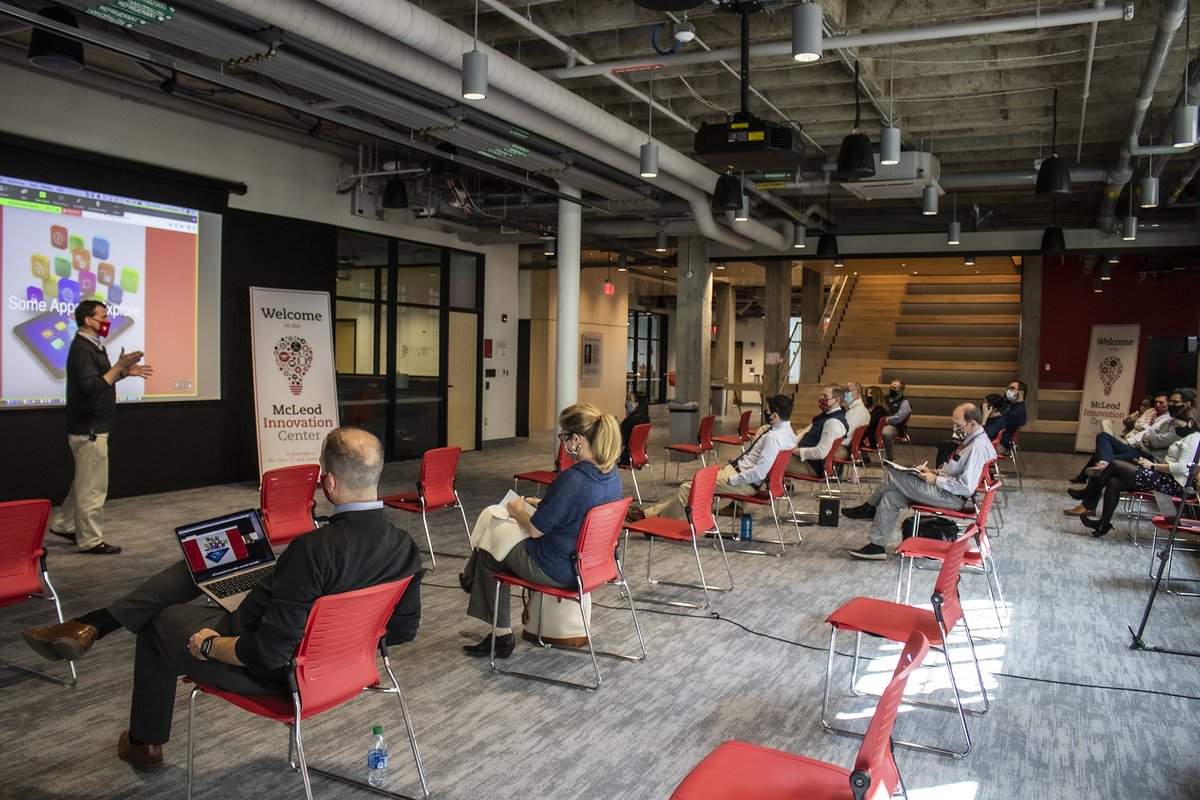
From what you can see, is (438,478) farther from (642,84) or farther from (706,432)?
(706,432)

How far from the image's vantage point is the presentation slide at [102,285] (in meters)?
7.84

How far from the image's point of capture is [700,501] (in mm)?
5660

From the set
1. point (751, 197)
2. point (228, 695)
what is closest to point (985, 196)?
point (751, 197)

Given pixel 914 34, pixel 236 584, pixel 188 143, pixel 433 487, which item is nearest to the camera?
pixel 236 584

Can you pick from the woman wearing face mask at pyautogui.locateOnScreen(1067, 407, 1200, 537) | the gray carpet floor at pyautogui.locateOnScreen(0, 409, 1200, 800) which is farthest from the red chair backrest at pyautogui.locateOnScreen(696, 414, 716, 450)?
the gray carpet floor at pyautogui.locateOnScreen(0, 409, 1200, 800)

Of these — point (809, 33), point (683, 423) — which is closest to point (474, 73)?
point (809, 33)

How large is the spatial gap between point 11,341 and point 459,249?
687 cm

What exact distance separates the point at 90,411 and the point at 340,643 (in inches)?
190

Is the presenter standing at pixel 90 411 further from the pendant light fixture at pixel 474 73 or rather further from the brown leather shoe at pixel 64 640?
the brown leather shoe at pixel 64 640

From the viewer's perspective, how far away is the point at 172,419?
9.44 metres

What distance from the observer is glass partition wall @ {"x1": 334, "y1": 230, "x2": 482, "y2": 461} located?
39.4 feet

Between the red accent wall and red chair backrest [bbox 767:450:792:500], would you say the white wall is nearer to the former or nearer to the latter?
red chair backrest [bbox 767:450:792:500]

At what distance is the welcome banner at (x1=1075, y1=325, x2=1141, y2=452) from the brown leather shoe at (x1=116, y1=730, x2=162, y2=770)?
1665 centimetres

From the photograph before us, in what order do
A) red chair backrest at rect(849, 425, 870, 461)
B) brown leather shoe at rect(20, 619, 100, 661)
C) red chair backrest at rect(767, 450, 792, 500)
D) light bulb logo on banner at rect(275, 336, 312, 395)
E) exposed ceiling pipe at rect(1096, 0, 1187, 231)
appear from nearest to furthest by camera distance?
brown leather shoe at rect(20, 619, 100, 661) → exposed ceiling pipe at rect(1096, 0, 1187, 231) → red chair backrest at rect(767, 450, 792, 500) → light bulb logo on banner at rect(275, 336, 312, 395) → red chair backrest at rect(849, 425, 870, 461)
